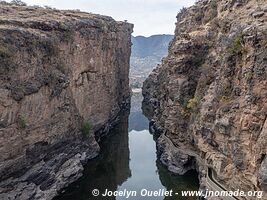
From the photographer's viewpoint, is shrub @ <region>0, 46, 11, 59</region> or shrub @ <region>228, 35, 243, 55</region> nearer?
shrub @ <region>228, 35, 243, 55</region>

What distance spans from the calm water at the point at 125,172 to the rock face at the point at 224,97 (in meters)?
1.65

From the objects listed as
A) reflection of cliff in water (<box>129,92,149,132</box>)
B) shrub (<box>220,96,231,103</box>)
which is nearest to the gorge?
shrub (<box>220,96,231,103</box>)

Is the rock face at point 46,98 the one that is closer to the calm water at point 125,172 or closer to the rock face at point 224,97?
the calm water at point 125,172

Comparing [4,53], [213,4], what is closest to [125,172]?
[4,53]

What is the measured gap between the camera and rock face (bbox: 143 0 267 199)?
75.6ft

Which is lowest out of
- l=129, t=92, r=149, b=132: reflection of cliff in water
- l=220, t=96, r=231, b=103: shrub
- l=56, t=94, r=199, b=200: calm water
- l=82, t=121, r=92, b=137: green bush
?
l=129, t=92, r=149, b=132: reflection of cliff in water

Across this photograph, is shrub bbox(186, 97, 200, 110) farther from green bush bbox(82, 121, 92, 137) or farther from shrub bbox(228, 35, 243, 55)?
green bush bbox(82, 121, 92, 137)

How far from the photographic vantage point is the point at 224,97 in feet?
89.1

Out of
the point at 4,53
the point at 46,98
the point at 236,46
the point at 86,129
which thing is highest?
the point at 236,46

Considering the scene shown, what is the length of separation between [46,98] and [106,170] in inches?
421

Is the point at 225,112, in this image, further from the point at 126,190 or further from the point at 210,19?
the point at 210,19

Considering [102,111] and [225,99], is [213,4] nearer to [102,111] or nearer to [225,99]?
[225,99]

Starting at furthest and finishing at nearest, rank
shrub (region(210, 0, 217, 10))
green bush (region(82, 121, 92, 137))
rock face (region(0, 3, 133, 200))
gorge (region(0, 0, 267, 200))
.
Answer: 1. shrub (region(210, 0, 217, 10))
2. green bush (region(82, 121, 92, 137))
3. rock face (region(0, 3, 133, 200))
4. gorge (region(0, 0, 267, 200))

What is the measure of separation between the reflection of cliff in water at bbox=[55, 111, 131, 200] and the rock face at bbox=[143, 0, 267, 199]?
15.7 ft
